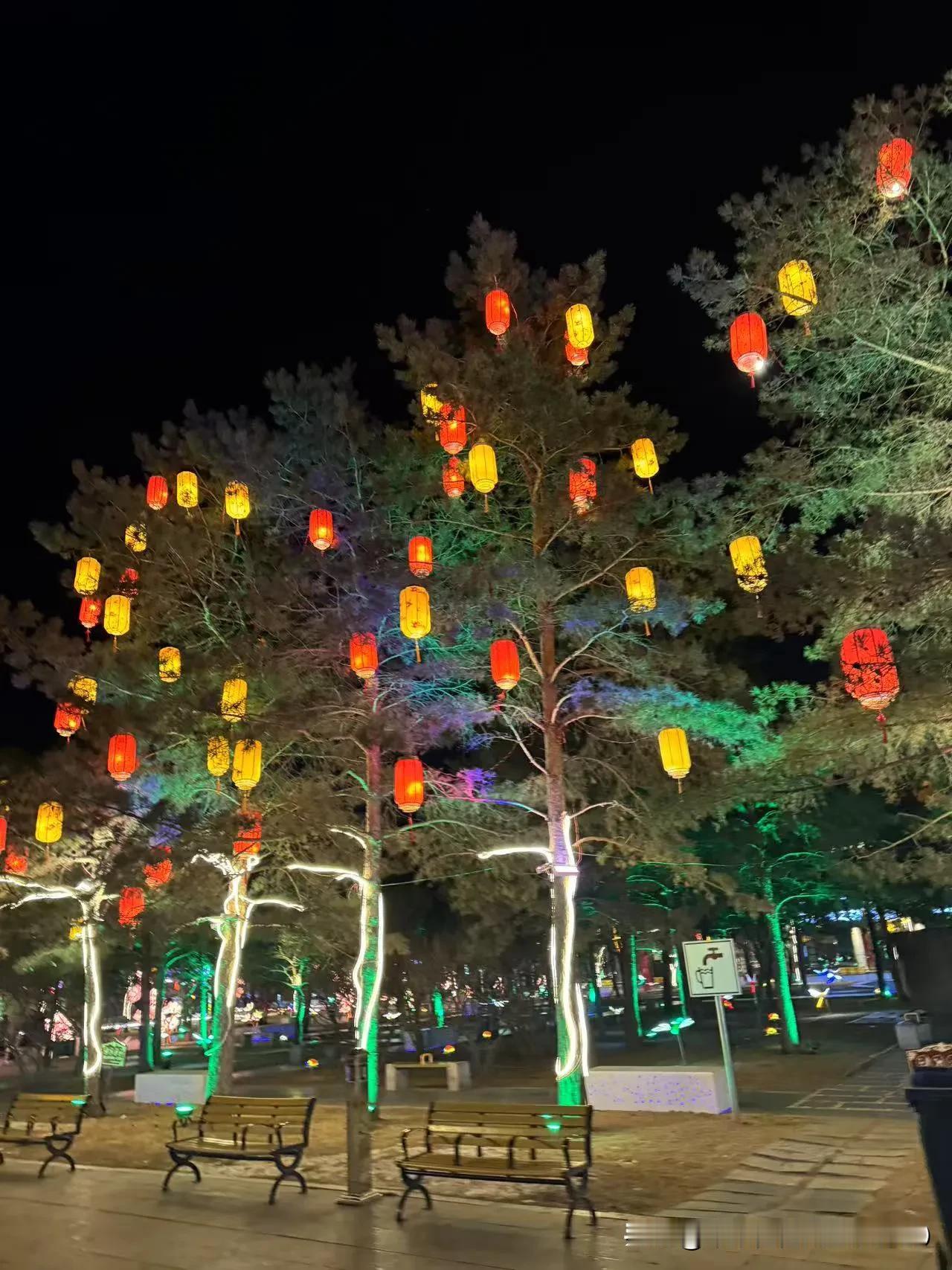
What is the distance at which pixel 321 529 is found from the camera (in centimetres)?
1330

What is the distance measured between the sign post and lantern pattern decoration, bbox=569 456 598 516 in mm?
5998

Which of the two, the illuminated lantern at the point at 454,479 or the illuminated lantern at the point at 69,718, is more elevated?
the illuminated lantern at the point at 454,479

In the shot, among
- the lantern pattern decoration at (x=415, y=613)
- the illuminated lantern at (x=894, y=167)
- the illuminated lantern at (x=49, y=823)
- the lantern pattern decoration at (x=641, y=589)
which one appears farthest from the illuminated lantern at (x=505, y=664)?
the illuminated lantern at (x=49, y=823)

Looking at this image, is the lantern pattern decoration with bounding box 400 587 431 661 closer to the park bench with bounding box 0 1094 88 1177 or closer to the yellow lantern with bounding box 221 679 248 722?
the yellow lantern with bounding box 221 679 248 722

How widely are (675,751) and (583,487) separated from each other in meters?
3.85

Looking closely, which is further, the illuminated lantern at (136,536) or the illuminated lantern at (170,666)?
the illuminated lantern at (136,536)

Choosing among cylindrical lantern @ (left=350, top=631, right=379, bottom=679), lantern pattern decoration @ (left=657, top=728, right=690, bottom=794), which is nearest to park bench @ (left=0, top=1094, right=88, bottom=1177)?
cylindrical lantern @ (left=350, top=631, right=379, bottom=679)

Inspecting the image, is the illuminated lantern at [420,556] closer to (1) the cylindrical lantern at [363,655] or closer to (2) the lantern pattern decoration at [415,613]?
(2) the lantern pattern decoration at [415,613]

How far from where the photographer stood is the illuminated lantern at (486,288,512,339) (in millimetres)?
11656

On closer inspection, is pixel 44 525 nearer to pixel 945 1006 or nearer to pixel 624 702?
pixel 624 702

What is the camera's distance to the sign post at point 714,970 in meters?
10.5

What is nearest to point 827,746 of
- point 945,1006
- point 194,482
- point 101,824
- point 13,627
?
point 194,482

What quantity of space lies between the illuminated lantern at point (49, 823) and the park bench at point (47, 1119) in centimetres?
401

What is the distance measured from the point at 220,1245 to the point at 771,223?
10.6 metres
